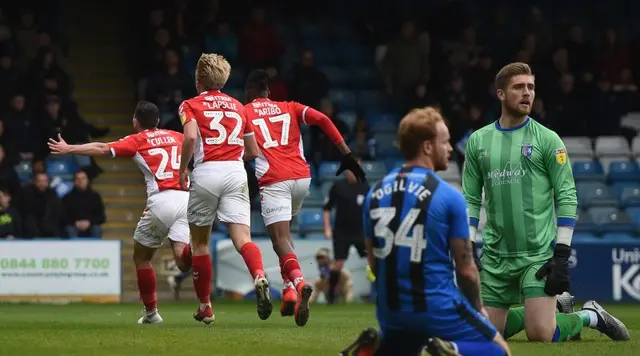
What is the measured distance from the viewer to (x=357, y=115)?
2394cm

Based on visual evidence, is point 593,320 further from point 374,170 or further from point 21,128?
point 21,128

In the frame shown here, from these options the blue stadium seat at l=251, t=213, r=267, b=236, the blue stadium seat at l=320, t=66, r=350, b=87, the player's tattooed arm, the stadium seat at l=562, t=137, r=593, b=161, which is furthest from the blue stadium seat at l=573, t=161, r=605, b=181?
the player's tattooed arm

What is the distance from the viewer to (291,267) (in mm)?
12609

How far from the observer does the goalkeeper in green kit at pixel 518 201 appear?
32.8 ft

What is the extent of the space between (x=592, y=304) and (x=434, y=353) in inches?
163

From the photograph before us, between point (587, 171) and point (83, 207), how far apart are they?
27.2 feet

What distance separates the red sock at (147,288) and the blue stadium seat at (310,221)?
25.9 ft

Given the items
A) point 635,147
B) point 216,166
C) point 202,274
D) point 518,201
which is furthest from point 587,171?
point 518,201

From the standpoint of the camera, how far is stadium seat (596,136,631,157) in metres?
23.4

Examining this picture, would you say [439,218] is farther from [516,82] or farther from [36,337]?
[36,337]

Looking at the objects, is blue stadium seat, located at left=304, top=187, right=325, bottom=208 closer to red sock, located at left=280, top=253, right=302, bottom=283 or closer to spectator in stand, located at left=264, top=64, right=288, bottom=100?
spectator in stand, located at left=264, top=64, right=288, bottom=100

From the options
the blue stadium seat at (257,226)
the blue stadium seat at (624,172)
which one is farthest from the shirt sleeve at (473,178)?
the blue stadium seat at (624,172)

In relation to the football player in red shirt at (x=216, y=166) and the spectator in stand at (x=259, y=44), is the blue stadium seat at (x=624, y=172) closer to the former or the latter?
the spectator in stand at (x=259, y=44)

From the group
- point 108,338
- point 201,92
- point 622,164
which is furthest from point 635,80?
point 108,338
